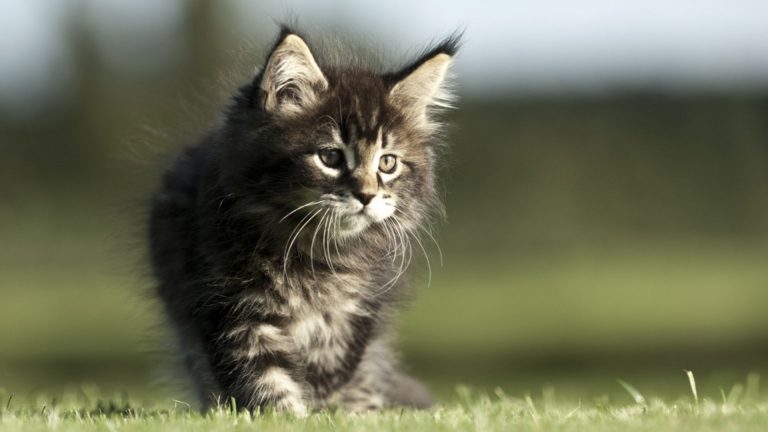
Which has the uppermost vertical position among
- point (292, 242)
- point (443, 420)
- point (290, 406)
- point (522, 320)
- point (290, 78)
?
point (290, 78)

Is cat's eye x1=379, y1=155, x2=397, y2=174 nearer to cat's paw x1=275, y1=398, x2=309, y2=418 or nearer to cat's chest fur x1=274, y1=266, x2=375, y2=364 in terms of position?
cat's chest fur x1=274, y1=266, x2=375, y2=364

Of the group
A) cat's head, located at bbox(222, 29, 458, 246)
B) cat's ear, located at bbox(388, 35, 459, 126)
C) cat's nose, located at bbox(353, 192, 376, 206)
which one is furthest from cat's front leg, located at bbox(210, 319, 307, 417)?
cat's ear, located at bbox(388, 35, 459, 126)

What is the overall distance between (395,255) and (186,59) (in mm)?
17463

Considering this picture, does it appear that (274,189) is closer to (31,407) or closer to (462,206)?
(31,407)

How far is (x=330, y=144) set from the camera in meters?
5.20

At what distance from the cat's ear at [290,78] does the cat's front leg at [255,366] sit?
923mm

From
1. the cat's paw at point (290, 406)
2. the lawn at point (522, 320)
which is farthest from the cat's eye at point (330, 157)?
the lawn at point (522, 320)

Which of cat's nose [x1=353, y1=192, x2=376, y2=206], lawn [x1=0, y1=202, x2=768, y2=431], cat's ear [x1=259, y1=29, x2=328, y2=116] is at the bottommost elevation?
lawn [x1=0, y1=202, x2=768, y2=431]

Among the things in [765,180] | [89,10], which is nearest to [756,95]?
[765,180]

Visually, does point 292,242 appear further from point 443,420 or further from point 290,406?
point 443,420

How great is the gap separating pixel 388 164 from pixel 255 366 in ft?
3.35

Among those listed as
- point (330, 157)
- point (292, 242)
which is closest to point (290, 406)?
point (292, 242)

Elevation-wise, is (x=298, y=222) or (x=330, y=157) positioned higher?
(x=330, y=157)

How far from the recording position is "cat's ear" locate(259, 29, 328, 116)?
519 centimetres
